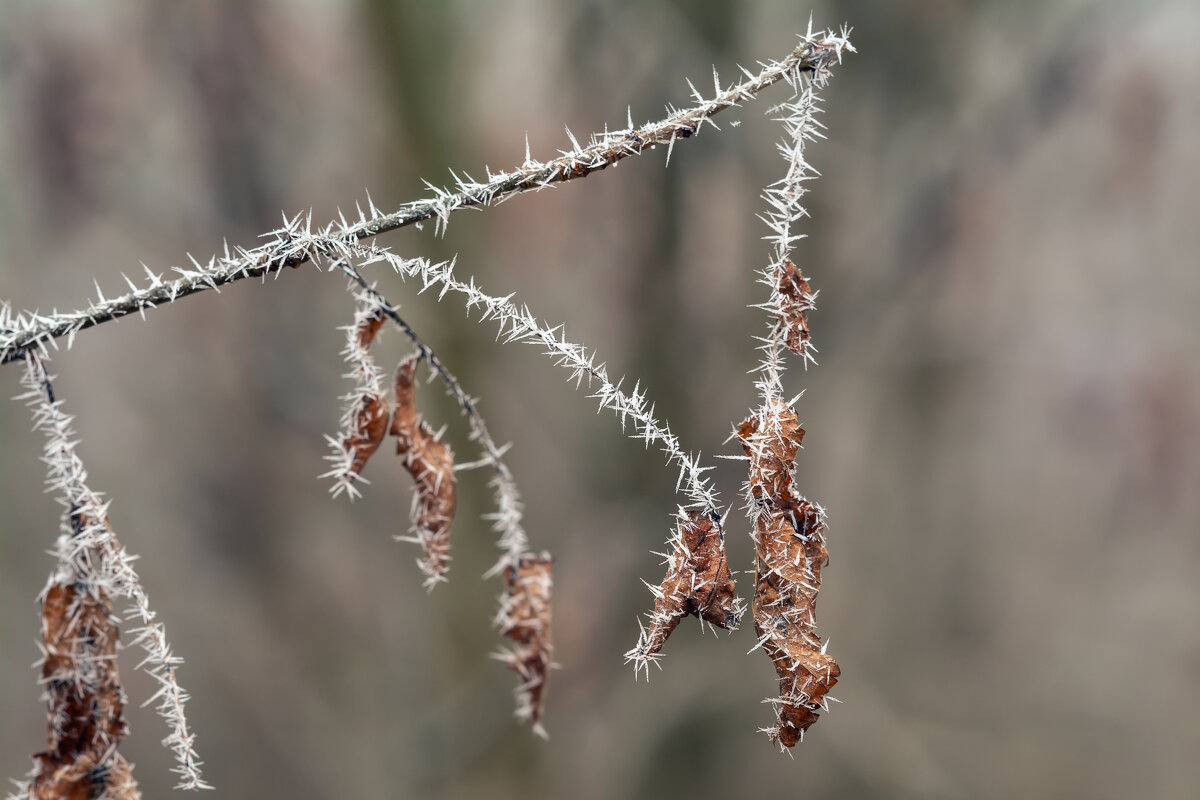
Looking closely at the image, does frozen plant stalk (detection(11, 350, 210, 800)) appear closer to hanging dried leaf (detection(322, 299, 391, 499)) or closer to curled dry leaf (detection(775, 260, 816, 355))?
hanging dried leaf (detection(322, 299, 391, 499))

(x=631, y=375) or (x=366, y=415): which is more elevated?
(x=631, y=375)

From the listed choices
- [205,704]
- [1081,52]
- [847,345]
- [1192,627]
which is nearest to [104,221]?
[205,704]

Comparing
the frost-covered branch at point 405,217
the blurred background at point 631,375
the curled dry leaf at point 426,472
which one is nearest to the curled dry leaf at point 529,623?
the curled dry leaf at point 426,472

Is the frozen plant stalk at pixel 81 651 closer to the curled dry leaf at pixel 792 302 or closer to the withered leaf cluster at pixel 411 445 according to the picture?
the withered leaf cluster at pixel 411 445

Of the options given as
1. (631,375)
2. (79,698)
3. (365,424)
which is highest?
(631,375)

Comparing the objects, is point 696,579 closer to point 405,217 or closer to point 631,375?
point 405,217

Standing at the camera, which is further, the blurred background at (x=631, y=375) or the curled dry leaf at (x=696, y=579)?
the blurred background at (x=631, y=375)

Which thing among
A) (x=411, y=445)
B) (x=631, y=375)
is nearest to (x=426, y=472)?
(x=411, y=445)
